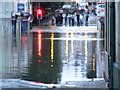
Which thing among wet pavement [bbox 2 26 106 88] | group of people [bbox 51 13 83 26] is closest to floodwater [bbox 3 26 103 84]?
wet pavement [bbox 2 26 106 88]

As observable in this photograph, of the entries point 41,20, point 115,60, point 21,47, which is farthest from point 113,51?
point 41,20

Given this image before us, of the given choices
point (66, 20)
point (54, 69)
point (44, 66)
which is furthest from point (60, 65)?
point (66, 20)

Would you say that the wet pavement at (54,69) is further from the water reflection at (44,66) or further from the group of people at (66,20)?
the group of people at (66,20)

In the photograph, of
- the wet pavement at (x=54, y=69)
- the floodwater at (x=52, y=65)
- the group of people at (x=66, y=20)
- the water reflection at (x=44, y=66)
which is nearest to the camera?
the wet pavement at (x=54, y=69)

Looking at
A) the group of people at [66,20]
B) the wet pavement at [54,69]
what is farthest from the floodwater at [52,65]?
the group of people at [66,20]

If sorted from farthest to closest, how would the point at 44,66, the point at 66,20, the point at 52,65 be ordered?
the point at 66,20, the point at 52,65, the point at 44,66

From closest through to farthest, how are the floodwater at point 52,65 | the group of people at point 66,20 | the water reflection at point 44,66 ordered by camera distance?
the water reflection at point 44,66
the floodwater at point 52,65
the group of people at point 66,20

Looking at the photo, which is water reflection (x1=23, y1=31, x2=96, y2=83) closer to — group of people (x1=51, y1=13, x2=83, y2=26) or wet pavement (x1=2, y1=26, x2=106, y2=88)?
wet pavement (x1=2, y1=26, x2=106, y2=88)

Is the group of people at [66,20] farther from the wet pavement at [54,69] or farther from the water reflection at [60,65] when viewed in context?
the wet pavement at [54,69]

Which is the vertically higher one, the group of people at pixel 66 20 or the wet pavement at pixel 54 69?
the group of people at pixel 66 20

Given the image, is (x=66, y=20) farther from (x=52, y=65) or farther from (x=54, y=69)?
(x=54, y=69)

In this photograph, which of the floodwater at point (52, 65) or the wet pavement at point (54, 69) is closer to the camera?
the wet pavement at point (54, 69)

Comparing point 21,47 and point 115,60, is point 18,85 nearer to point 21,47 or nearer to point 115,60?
point 115,60

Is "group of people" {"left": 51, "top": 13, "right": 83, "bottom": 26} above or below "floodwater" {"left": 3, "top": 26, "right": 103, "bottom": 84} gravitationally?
above
